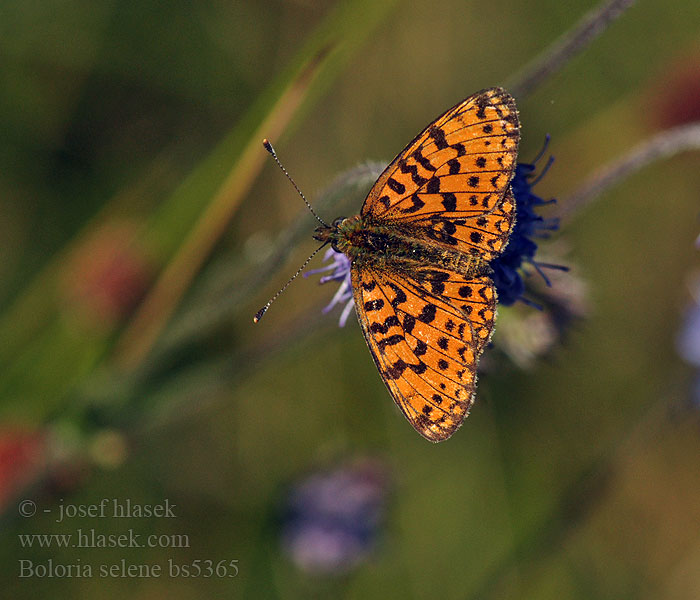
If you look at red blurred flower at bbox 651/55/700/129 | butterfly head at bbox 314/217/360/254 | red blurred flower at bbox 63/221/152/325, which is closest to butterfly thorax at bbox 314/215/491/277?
butterfly head at bbox 314/217/360/254

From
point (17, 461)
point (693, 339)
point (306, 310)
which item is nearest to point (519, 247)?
point (306, 310)

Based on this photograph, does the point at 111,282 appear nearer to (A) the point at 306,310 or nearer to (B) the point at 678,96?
(A) the point at 306,310

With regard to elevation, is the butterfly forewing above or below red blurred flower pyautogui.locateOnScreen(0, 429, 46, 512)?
below

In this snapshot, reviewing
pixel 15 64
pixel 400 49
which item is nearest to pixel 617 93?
pixel 400 49

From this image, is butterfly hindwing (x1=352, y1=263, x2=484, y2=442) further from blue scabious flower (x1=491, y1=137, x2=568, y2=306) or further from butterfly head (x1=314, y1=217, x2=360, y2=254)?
blue scabious flower (x1=491, y1=137, x2=568, y2=306)

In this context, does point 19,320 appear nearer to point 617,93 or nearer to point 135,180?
point 135,180

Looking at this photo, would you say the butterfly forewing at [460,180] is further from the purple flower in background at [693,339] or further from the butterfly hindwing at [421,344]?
→ the purple flower in background at [693,339]
